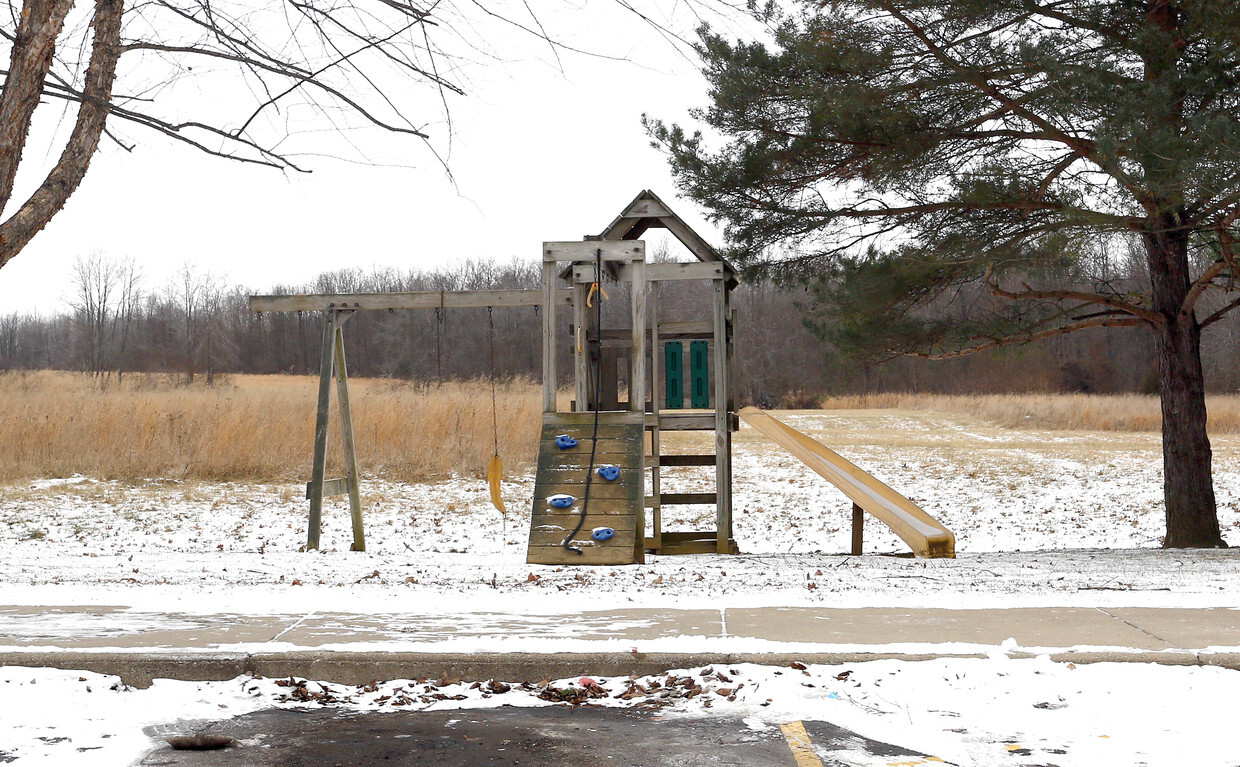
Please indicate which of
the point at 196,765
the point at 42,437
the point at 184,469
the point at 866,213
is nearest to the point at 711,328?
the point at 866,213

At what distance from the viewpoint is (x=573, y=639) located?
5223 millimetres

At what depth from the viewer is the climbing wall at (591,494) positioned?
8.45m

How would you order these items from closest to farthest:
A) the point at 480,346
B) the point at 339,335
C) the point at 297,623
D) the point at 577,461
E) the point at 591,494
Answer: the point at 297,623 → the point at 591,494 → the point at 577,461 → the point at 339,335 → the point at 480,346

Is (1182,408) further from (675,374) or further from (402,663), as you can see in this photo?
(402,663)

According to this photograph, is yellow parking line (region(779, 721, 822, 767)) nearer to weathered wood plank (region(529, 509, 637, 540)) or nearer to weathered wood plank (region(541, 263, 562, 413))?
weathered wood plank (region(529, 509, 637, 540))

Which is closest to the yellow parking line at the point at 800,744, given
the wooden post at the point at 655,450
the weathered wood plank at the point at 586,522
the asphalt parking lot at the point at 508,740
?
the asphalt parking lot at the point at 508,740

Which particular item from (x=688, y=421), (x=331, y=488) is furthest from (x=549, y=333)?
(x=331, y=488)

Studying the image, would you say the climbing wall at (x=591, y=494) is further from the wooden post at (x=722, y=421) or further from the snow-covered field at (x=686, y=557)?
the wooden post at (x=722, y=421)

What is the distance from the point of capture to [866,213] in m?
11.4

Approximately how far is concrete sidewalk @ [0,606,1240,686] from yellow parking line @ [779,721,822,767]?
0.71 metres

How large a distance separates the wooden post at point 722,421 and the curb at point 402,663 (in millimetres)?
5409

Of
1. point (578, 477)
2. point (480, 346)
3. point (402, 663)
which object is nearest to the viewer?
point (402, 663)

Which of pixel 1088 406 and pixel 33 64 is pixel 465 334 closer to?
pixel 1088 406

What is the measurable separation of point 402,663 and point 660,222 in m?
6.86
